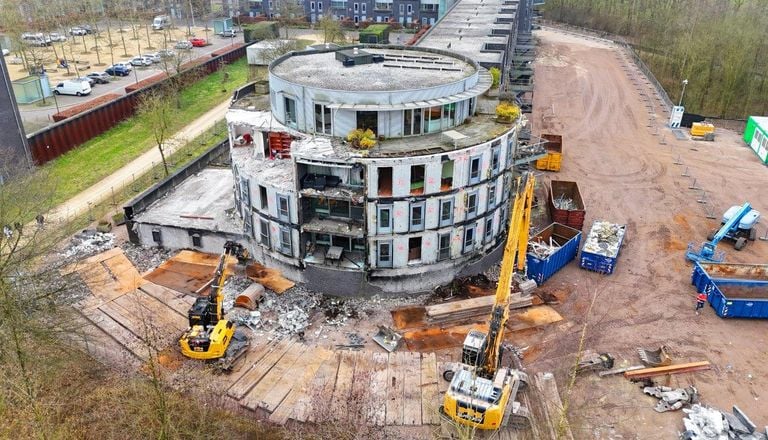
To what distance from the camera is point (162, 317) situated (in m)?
37.1

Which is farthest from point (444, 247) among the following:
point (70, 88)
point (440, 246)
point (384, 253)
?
point (70, 88)

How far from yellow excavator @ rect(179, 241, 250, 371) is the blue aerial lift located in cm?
3494

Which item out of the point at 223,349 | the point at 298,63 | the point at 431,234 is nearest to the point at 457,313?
the point at 431,234

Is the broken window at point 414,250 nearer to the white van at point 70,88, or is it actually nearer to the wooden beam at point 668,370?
the wooden beam at point 668,370

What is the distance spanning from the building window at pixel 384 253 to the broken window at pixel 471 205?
601 centimetres

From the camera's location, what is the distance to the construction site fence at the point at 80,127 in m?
60.3

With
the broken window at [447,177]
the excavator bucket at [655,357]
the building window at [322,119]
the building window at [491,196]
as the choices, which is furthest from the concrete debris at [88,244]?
the excavator bucket at [655,357]

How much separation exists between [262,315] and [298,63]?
73.5 ft

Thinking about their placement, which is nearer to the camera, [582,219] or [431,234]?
[431,234]

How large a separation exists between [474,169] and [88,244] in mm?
30995

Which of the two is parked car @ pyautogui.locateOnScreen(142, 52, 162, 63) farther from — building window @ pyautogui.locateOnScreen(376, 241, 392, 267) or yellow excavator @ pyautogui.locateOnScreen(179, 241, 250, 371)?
yellow excavator @ pyautogui.locateOnScreen(179, 241, 250, 371)

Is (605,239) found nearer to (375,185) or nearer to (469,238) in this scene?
(469,238)

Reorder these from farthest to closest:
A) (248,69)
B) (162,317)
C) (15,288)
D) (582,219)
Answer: (248,69) < (582,219) < (162,317) < (15,288)

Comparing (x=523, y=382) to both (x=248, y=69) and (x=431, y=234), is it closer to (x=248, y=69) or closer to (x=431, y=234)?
(x=431, y=234)
